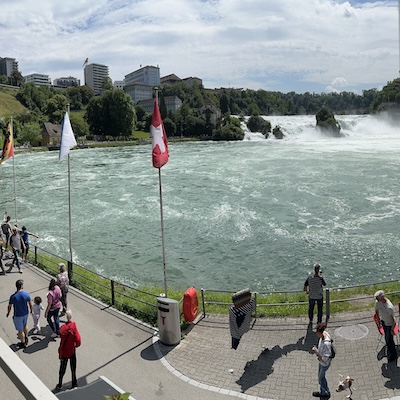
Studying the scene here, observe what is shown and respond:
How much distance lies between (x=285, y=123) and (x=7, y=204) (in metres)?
104

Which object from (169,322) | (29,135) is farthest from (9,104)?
(169,322)

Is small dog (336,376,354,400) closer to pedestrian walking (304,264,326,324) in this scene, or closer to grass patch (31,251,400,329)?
pedestrian walking (304,264,326,324)

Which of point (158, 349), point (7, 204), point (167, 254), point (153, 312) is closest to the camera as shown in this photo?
point (158, 349)

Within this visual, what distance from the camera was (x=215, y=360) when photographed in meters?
9.57

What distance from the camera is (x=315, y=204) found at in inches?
1237

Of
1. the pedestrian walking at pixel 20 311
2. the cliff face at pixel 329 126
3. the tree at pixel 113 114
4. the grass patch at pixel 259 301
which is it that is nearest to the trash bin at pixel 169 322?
the grass patch at pixel 259 301

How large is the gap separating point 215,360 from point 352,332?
3.25 m

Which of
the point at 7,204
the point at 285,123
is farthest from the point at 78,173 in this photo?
the point at 285,123

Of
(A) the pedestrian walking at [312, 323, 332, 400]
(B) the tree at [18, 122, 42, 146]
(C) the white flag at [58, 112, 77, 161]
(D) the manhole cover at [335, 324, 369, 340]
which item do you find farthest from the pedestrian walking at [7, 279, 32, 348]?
(B) the tree at [18, 122, 42, 146]

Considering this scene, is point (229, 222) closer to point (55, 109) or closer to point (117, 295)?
point (117, 295)

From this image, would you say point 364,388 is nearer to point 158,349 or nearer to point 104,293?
point 158,349

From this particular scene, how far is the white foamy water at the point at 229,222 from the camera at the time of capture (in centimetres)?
1964

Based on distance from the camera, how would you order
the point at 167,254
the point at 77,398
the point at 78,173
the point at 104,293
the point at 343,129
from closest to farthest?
1. the point at 77,398
2. the point at 104,293
3. the point at 167,254
4. the point at 78,173
5. the point at 343,129

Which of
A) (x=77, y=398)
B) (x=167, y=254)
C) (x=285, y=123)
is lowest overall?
(x=167, y=254)
